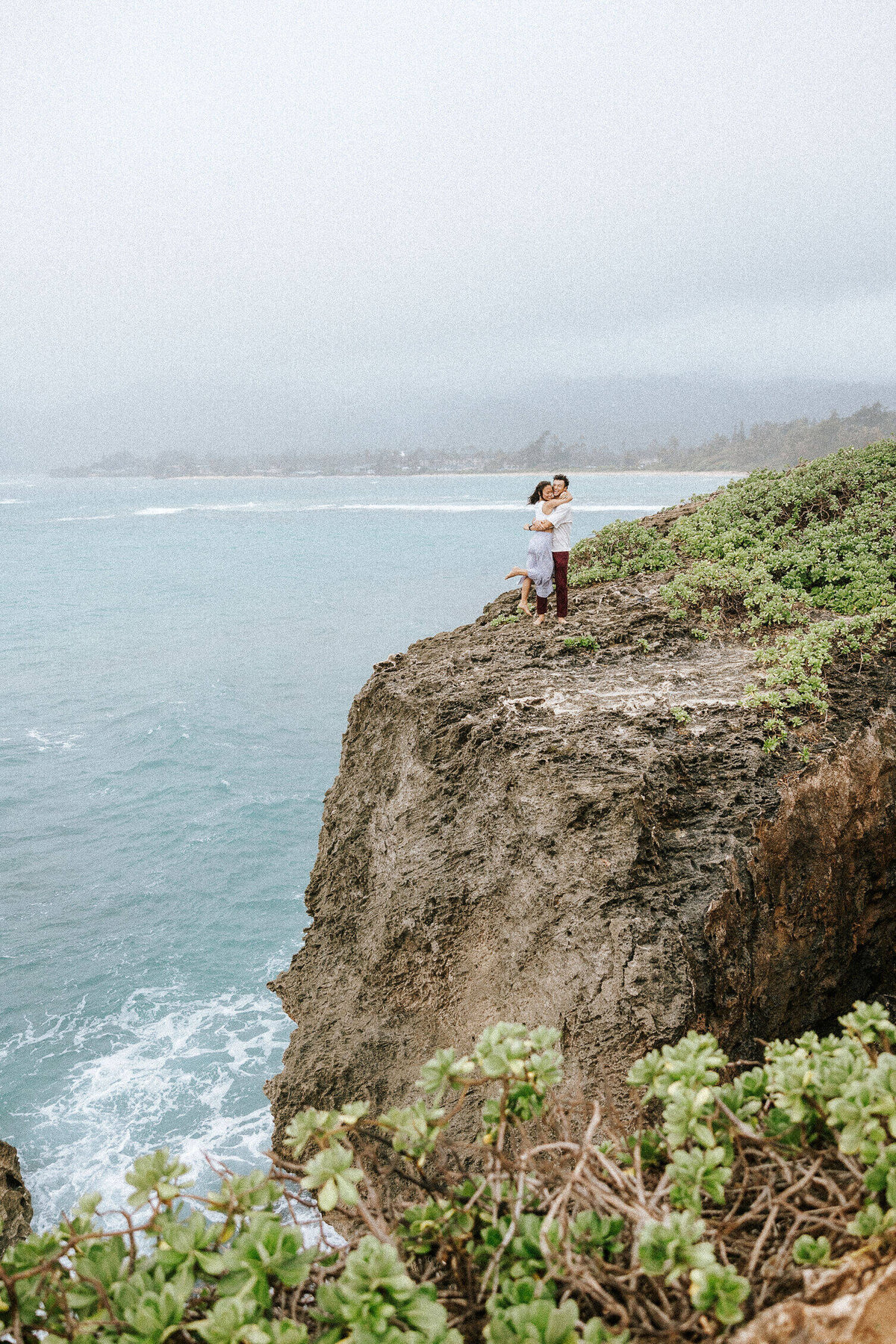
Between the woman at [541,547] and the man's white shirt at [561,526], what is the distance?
0.05 meters

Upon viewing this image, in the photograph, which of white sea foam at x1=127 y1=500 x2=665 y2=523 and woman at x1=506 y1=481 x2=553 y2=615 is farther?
white sea foam at x1=127 y1=500 x2=665 y2=523

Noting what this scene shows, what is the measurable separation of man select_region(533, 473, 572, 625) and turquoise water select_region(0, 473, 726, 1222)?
888 cm

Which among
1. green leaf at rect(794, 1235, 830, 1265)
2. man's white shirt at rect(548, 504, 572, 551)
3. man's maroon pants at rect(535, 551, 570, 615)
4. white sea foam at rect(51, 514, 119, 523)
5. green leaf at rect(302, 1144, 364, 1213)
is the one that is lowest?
green leaf at rect(794, 1235, 830, 1265)

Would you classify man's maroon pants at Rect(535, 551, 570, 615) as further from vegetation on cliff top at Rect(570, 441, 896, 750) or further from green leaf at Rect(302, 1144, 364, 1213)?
green leaf at Rect(302, 1144, 364, 1213)

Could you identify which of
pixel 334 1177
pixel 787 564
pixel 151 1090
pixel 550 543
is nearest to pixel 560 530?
pixel 550 543

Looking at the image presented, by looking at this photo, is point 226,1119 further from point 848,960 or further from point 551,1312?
point 551,1312

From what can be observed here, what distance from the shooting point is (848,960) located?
6.89 meters

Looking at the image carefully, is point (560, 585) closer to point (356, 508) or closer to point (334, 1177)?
point (334, 1177)

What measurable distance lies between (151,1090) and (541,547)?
1037 cm

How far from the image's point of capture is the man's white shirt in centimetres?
938

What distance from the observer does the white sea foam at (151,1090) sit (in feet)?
37.1

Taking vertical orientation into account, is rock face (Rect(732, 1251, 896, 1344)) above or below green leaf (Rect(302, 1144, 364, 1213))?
below

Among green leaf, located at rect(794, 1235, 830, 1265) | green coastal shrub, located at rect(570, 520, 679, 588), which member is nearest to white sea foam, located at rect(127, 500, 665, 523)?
green coastal shrub, located at rect(570, 520, 679, 588)

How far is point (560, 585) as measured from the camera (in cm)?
966
